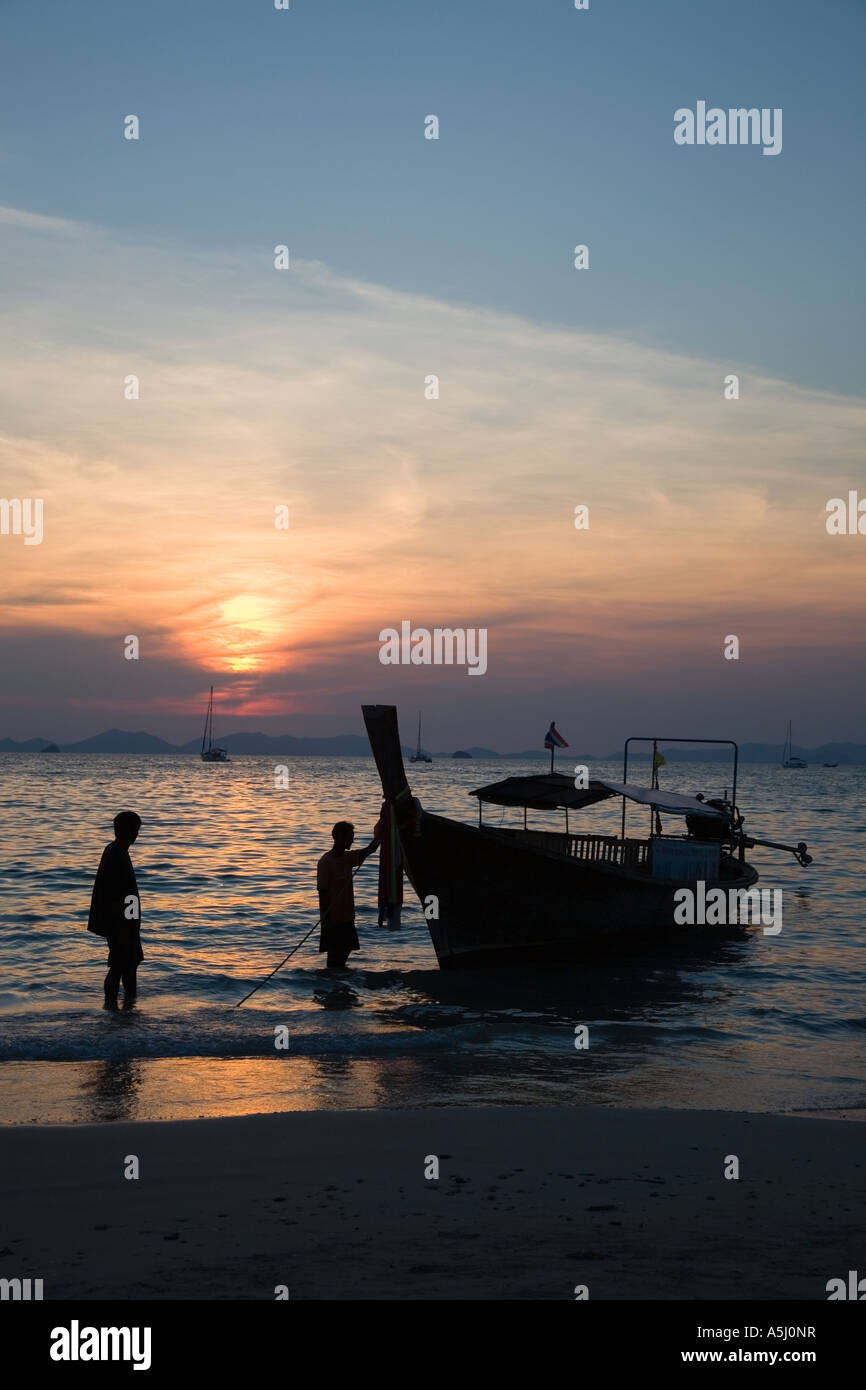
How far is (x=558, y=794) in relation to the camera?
62.1 ft

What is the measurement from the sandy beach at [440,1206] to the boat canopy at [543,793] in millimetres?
10482

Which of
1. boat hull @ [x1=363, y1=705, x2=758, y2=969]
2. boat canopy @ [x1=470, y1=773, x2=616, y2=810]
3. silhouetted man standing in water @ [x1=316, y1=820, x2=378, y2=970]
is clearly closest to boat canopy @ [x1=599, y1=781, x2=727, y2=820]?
boat canopy @ [x1=470, y1=773, x2=616, y2=810]

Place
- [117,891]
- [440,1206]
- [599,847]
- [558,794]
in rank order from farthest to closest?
[599,847] < [558,794] < [117,891] < [440,1206]

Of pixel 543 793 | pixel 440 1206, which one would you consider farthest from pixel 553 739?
A: pixel 440 1206

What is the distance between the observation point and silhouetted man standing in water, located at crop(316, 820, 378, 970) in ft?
46.5

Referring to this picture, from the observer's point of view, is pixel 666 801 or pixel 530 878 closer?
pixel 530 878

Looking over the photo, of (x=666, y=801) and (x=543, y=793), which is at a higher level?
(x=543, y=793)

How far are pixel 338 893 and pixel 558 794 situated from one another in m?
5.85

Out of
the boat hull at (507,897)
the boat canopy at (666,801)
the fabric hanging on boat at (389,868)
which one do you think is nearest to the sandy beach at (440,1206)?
the fabric hanging on boat at (389,868)

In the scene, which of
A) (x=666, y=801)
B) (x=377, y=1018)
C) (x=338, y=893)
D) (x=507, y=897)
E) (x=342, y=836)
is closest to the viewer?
(x=377, y=1018)

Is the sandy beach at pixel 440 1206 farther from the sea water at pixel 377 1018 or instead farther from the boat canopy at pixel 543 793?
the boat canopy at pixel 543 793

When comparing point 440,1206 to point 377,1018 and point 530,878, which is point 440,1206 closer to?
point 377,1018

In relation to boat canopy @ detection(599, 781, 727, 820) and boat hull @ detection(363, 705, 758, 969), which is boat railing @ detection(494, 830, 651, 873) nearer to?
boat canopy @ detection(599, 781, 727, 820)
